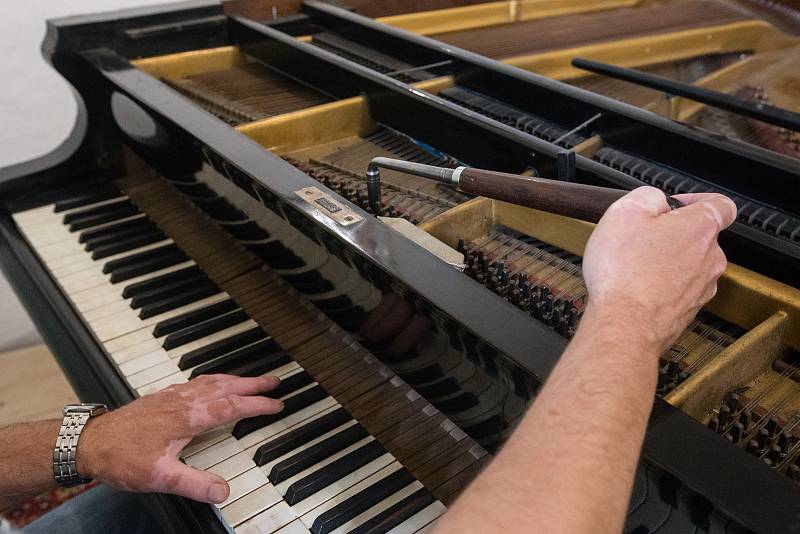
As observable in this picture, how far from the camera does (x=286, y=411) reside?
5.09 ft

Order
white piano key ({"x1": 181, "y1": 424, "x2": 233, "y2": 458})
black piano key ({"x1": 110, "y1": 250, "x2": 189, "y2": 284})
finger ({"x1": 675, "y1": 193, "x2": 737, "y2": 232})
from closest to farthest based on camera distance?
finger ({"x1": 675, "y1": 193, "x2": 737, "y2": 232})
white piano key ({"x1": 181, "y1": 424, "x2": 233, "y2": 458})
black piano key ({"x1": 110, "y1": 250, "x2": 189, "y2": 284})

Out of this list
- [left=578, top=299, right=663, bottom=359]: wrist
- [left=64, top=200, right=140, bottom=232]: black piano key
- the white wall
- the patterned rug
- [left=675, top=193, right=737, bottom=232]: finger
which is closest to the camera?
[left=578, top=299, right=663, bottom=359]: wrist

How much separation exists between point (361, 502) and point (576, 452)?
0.60 meters

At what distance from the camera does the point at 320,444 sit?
146cm

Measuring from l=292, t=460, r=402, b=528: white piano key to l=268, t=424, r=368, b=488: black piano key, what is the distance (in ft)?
0.05

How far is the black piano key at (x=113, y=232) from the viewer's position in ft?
7.24

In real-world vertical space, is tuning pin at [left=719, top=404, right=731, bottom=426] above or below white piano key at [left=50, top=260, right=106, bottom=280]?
above

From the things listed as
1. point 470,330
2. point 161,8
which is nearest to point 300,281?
point 470,330

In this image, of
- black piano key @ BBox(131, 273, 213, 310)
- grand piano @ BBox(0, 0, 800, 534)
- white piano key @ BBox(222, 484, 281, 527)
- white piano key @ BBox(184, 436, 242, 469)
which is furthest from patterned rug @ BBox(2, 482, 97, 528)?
white piano key @ BBox(222, 484, 281, 527)

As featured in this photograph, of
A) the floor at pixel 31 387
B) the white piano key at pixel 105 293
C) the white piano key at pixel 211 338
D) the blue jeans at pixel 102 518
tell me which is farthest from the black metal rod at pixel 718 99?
the floor at pixel 31 387

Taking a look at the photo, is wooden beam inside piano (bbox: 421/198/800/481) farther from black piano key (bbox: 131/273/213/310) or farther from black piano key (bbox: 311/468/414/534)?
black piano key (bbox: 131/273/213/310)

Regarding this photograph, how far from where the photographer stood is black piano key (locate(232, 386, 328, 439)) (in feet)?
4.98

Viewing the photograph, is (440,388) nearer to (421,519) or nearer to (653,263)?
(421,519)

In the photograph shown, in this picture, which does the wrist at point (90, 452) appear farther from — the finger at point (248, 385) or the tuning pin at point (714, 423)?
the tuning pin at point (714, 423)
